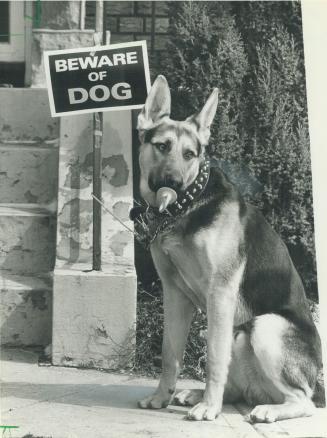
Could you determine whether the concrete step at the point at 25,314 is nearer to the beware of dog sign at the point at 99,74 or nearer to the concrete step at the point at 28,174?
the concrete step at the point at 28,174

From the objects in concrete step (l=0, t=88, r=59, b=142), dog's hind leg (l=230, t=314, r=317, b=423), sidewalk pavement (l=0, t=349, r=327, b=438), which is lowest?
sidewalk pavement (l=0, t=349, r=327, b=438)

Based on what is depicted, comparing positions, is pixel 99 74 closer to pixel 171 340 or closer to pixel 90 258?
pixel 90 258

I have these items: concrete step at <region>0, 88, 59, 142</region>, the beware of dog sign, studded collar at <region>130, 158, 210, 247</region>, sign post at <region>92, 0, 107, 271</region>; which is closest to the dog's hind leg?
studded collar at <region>130, 158, 210, 247</region>

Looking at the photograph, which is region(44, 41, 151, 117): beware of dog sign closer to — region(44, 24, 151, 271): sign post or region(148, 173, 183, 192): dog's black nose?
region(44, 24, 151, 271): sign post

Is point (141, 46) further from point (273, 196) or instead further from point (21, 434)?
point (21, 434)

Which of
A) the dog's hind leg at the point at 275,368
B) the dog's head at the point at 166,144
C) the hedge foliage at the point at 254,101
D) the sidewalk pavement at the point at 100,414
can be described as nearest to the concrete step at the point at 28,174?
the hedge foliage at the point at 254,101

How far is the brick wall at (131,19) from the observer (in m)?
4.76

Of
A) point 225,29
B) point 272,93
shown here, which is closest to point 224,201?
point 272,93

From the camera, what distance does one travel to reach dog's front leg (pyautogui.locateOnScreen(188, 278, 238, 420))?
2.67 meters

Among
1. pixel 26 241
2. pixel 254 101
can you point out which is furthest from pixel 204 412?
pixel 254 101

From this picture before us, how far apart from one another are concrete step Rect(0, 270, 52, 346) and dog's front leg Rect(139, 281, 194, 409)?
0.83m

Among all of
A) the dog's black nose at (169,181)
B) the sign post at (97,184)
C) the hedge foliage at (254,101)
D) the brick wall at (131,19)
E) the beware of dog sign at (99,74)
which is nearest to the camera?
the dog's black nose at (169,181)

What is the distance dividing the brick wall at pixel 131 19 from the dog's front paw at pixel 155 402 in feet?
8.76

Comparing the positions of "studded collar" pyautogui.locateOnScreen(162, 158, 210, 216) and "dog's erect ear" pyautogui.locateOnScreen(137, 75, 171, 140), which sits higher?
"dog's erect ear" pyautogui.locateOnScreen(137, 75, 171, 140)
